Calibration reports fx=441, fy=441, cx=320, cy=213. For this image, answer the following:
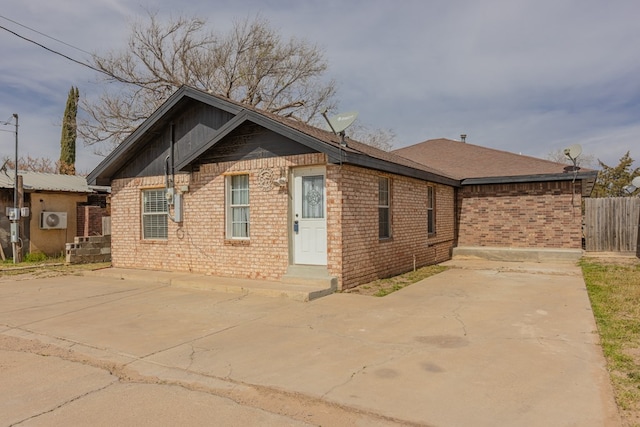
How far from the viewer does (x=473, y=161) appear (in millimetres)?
18047

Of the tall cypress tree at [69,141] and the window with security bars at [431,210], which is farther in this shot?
the tall cypress tree at [69,141]

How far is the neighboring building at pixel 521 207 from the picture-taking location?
14289 mm

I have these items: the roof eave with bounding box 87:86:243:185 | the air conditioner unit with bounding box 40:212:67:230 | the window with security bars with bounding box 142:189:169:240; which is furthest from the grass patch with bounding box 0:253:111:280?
the roof eave with bounding box 87:86:243:185

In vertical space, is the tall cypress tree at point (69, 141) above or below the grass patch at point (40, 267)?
above

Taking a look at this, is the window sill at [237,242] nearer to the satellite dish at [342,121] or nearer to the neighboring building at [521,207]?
the satellite dish at [342,121]

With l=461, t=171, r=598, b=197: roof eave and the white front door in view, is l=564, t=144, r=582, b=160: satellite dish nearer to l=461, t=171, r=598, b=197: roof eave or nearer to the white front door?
l=461, t=171, r=598, b=197: roof eave

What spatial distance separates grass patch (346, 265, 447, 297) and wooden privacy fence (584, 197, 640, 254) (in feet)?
23.5

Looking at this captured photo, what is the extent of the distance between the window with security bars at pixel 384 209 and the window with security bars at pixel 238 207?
3.08m

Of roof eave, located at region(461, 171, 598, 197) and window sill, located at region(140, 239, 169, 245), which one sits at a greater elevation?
roof eave, located at region(461, 171, 598, 197)

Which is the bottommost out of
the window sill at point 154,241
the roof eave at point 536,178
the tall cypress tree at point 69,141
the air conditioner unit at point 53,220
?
the window sill at point 154,241

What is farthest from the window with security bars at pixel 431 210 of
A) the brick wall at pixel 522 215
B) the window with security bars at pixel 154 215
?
the window with security bars at pixel 154 215

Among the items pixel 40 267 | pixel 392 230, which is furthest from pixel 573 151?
pixel 40 267

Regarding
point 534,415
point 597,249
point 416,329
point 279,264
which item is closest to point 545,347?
point 416,329

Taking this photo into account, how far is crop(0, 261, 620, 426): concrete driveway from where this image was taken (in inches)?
141
